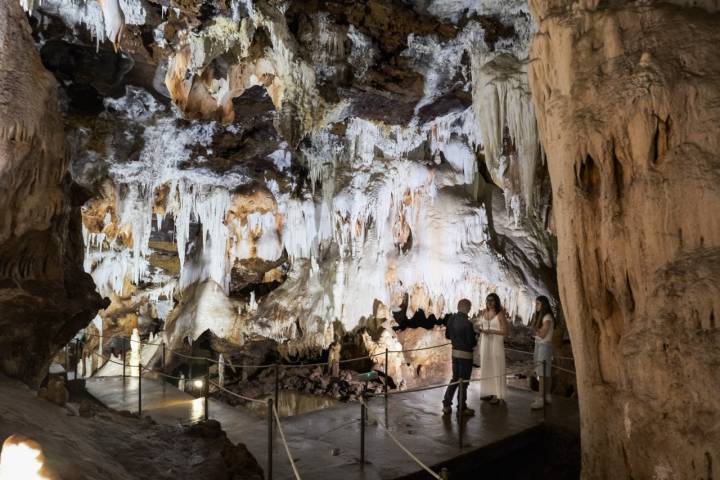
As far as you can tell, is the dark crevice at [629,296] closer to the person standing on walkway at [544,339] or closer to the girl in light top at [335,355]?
the person standing on walkway at [544,339]

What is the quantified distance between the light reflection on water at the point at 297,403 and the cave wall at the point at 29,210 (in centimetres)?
553

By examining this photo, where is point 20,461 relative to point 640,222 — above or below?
below

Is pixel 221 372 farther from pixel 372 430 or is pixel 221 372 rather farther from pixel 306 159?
pixel 372 430

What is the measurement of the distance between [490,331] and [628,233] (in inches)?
115

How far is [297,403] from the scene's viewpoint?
10.6 m

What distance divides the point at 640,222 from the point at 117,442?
4058mm

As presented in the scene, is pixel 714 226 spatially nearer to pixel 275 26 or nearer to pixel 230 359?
pixel 275 26

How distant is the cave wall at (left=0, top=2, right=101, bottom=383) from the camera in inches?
166

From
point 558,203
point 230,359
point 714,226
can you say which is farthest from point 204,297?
Result: point 714,226

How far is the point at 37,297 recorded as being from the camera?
15.4 feet

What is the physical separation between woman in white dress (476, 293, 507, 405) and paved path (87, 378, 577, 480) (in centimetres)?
21

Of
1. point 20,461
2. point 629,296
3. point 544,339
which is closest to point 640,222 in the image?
point 629,296

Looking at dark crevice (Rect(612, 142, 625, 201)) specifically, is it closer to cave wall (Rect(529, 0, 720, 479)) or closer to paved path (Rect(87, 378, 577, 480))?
cave wall (Rect(529, 0, 720, 479))

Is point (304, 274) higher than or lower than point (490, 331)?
higher
